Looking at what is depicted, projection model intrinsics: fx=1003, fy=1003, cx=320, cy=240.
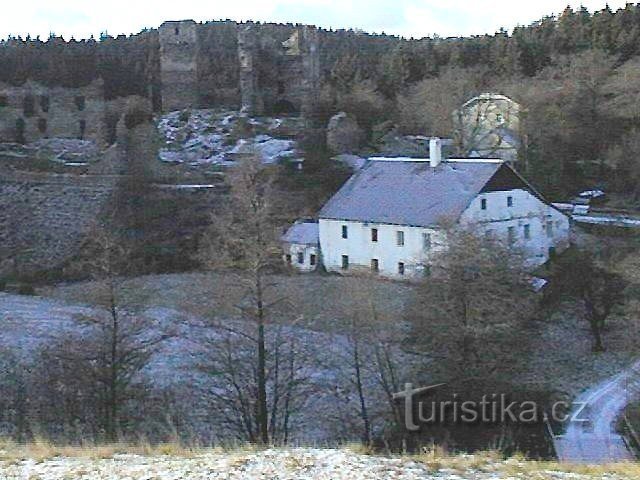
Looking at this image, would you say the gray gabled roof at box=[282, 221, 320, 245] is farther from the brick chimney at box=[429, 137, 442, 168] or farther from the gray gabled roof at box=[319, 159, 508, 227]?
the brick chimney at box=[429, 137, 442, 168]

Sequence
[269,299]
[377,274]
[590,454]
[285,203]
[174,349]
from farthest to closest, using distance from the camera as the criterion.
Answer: [285,203] < [377,274] < [269,299] < [174,349] < [590,454]

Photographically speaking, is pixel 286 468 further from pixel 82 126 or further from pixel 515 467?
pixel 82 126

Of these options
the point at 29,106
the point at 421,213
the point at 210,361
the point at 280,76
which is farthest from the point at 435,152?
the point at 29,106

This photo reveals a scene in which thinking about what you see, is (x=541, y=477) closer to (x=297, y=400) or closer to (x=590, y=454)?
(x=590, y=454)

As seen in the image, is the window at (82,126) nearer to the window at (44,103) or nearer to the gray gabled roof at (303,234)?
the window at (44,103)

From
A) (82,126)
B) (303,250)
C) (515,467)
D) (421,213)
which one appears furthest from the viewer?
(82,126)

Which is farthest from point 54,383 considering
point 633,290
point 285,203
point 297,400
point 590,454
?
point 285,203

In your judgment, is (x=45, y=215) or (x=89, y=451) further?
(x=45, y=215)
